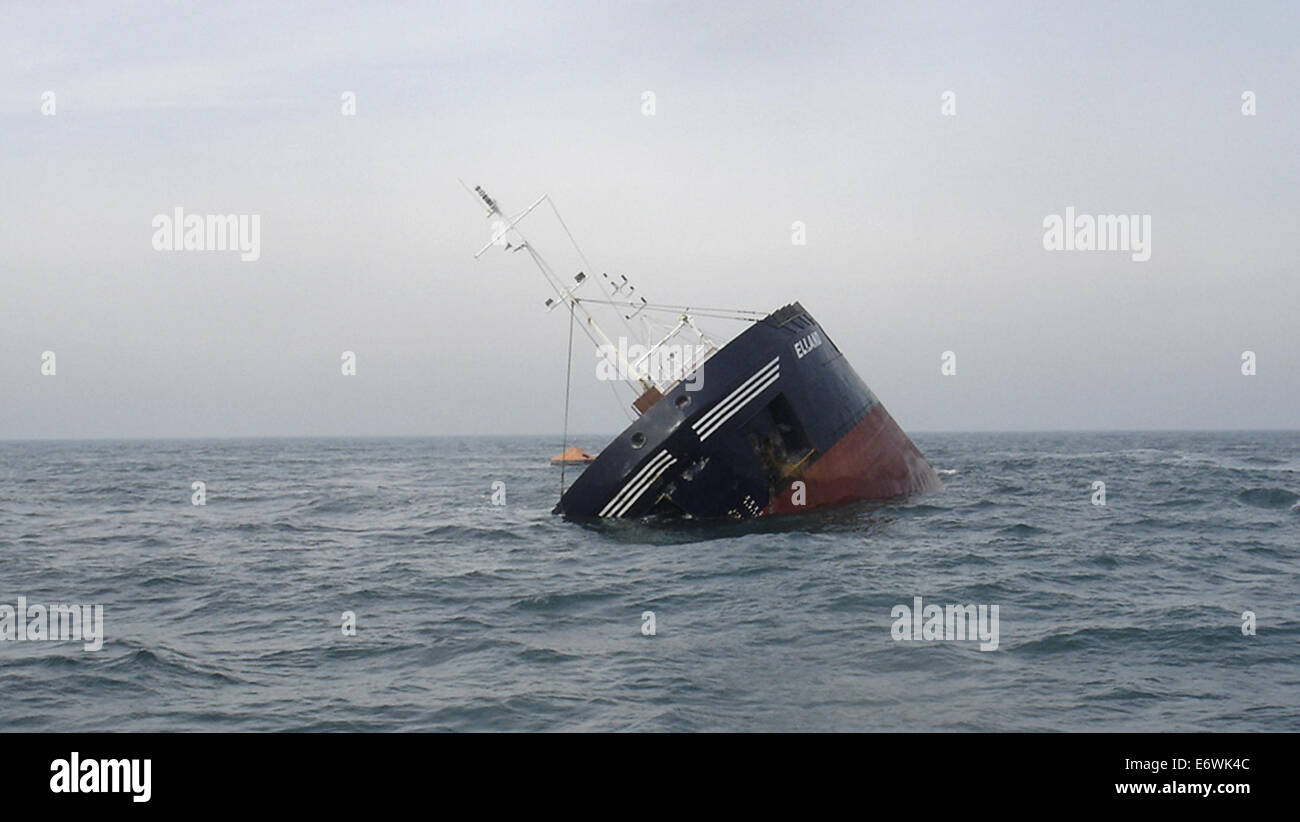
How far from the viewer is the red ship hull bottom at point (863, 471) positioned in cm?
2131

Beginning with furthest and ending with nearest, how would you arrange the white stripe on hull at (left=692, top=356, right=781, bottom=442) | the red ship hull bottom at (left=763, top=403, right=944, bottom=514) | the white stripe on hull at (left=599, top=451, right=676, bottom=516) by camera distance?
the red ship hull bottom at (left=763, top=403, right=944, bottom=514) < the white stripe on hull at (left=599, top=451, right=676, bottom=516) < the white stripe on hull at (left=692, top=356, right=781, bottom=442)

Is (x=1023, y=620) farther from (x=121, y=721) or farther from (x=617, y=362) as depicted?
(x=617, y=362)

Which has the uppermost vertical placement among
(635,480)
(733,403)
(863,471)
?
(733,403)

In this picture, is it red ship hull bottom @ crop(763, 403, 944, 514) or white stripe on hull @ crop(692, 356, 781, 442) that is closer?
white stripe on hull @ crop(692, 356, 781, 442)

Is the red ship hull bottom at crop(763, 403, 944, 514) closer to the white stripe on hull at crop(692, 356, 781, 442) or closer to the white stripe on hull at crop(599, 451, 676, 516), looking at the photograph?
the white stripe on hull at crop(692, 356, 781, 442)

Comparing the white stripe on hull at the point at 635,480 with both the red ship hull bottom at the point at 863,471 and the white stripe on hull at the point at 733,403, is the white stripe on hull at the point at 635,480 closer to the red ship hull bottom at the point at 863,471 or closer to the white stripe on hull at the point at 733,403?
the white stripe on hull at the point at 733,403

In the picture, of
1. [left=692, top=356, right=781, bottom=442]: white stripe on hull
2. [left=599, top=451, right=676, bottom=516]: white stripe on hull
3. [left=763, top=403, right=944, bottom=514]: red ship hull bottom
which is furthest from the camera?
[left=763, top=403, right=944, bottom=514]: red ship hull bottom

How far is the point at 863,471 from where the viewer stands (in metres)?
23.0

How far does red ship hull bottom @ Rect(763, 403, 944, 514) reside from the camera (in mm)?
21312

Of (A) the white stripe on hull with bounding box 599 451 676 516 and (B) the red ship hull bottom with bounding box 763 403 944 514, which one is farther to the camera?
(B) the red ship hull bottom with bounding box 763 403 944 514

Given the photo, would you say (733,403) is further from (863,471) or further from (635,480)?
(863,471)

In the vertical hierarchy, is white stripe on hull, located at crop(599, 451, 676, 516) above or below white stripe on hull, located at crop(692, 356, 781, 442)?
below

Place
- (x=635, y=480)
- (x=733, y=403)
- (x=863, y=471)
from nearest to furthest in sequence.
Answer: (x=733, y=403) < (x=635, y=480) < (x=863, y=471)

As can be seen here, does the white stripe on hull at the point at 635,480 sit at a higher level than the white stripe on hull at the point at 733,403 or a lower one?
lower
